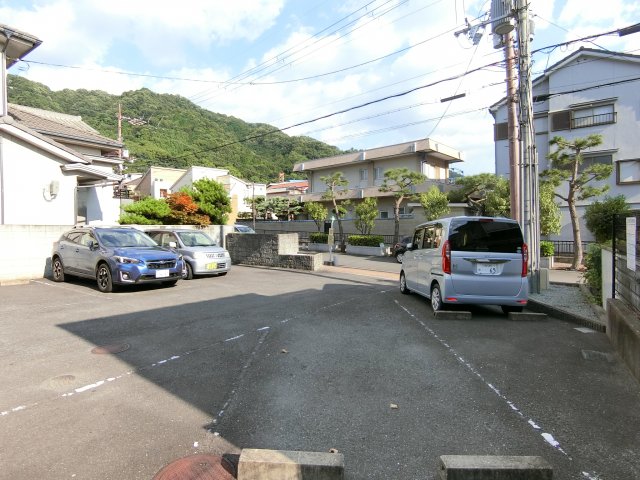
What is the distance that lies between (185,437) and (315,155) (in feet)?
144

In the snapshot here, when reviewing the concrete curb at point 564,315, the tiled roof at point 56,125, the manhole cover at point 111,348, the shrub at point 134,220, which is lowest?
the concrete curb at point 564,315

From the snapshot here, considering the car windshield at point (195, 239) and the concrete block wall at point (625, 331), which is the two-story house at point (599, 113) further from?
the concrete block wall at point (625, 331)

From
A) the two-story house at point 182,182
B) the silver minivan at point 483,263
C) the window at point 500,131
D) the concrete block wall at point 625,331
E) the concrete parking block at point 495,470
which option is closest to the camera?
the concrete parking block at point 495,470

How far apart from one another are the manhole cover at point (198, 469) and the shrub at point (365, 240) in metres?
22.4

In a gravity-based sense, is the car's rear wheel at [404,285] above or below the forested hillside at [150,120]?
below

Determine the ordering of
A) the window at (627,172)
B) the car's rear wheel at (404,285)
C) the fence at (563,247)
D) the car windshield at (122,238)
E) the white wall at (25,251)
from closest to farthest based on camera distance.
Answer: the car's rear wheel at (404,285) → the car windshield at (122,238) → the white wall at (25,251) → the window at (627,172) → the fence at (563,247)

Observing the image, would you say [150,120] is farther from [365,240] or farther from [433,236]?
[433,236]

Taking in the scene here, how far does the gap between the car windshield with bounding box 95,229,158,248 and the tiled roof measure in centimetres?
917

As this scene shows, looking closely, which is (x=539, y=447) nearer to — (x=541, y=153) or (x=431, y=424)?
(x=431, y=424)

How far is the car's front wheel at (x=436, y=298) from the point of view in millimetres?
7078

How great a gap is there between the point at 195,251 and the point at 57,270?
370 cm

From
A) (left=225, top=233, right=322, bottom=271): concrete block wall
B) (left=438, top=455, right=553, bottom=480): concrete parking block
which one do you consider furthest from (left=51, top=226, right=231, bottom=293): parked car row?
(left=438, top=455, right=553, bottom=480): concrete parking block

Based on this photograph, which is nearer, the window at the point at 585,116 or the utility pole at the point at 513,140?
the utility pole at the point at 513,140

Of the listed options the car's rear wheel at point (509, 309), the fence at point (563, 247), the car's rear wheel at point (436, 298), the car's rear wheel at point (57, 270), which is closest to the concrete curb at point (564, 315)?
the car's rear wheel at point (509, 309)
